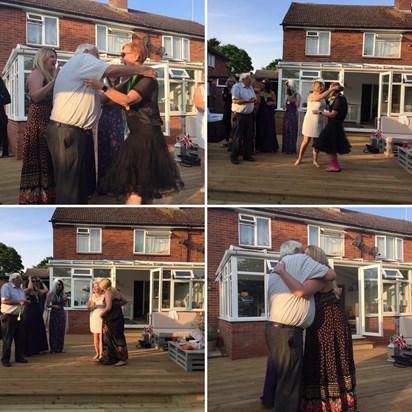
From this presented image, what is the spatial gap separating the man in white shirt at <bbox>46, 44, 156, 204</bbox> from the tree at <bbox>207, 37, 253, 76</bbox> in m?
0.69

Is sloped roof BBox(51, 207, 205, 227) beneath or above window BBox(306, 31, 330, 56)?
beneath

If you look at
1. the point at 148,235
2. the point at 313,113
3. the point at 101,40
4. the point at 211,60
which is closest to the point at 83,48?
the point at 101,40

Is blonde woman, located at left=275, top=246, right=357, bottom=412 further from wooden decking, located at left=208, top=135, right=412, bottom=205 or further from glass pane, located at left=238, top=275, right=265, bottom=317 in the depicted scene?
wooden decking, located at left=208, top=135, right=412, bottom=205

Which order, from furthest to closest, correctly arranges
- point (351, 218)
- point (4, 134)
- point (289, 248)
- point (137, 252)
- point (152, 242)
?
point (137, 252) < point (152, 242) < point (351, 218) < point (4, 134) < point (289, 248)

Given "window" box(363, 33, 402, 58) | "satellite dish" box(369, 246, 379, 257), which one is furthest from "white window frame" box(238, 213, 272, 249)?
"window" box(363, 33, 402, 58)

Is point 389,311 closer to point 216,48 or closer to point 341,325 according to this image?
point 341,325

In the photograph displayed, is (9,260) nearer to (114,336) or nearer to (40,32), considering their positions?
(114,336)

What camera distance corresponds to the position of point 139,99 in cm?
449

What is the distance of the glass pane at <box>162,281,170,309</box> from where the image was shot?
558cm

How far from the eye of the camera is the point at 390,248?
16.3ft

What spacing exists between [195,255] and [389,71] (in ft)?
9.27

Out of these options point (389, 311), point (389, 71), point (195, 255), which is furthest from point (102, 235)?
point (389, 71)

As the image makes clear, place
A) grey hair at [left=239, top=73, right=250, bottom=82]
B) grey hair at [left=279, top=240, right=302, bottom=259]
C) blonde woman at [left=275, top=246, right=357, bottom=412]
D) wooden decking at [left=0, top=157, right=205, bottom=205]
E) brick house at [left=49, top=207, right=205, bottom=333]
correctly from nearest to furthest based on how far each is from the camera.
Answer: blonde woman at [left=275, top=246, right=357, bottom=412]
grey hair at [left=279, top=240, right=302, bottom=259]
wooden decking at [left=0, top=157, right=205, bottom=205]
brick house at [left=49, top=207, right=205, bottom=333]
grey hair at [left=239, top=73, right=250, bottom=82]

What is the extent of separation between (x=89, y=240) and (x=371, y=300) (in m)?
2.65
